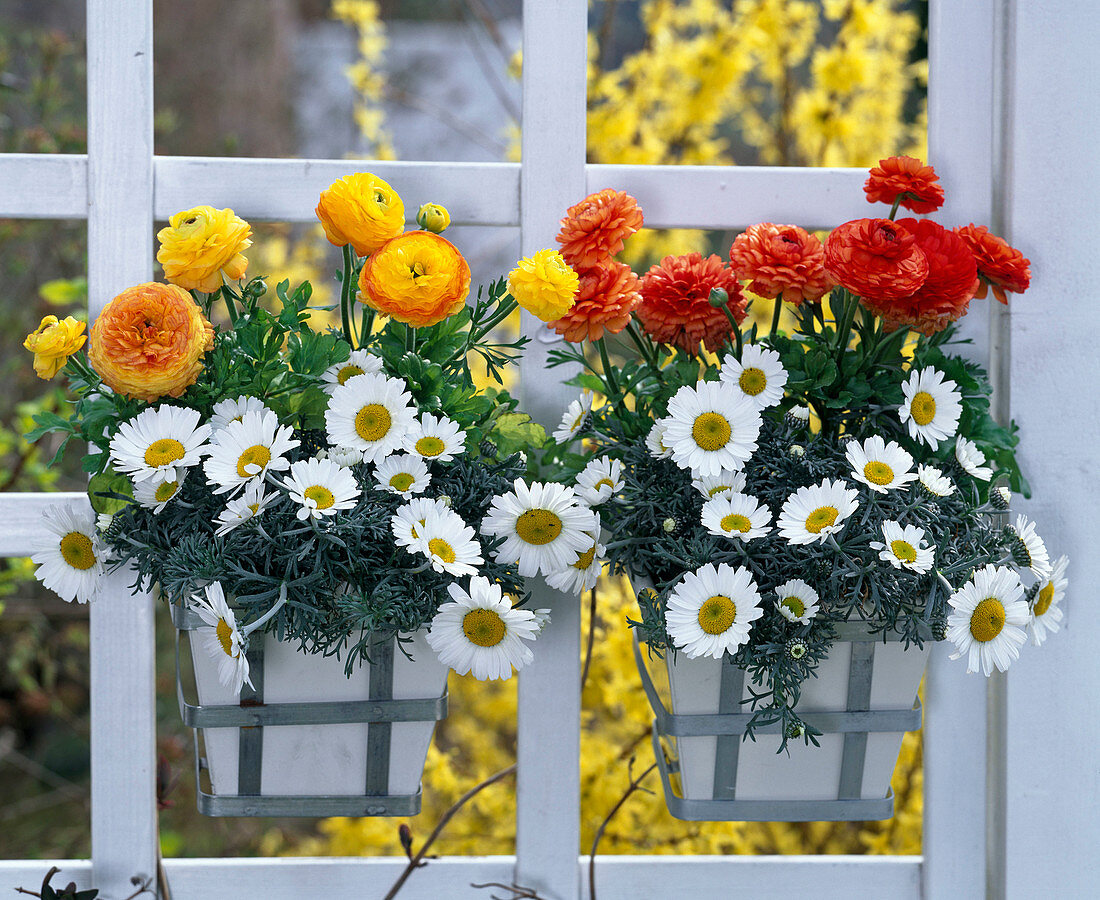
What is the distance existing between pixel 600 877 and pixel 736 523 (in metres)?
0.43

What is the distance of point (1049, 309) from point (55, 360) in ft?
2.94

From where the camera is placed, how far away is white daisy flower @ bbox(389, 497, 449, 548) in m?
0.63

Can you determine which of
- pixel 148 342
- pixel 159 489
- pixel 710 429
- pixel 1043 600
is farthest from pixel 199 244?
pixel 1043 600

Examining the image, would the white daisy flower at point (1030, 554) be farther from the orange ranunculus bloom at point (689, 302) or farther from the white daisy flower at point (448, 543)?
the white daisy flower at point (448, 543)

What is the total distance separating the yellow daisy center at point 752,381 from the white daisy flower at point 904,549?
14 cm

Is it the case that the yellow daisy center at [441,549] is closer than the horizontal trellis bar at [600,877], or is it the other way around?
the yellow daisy center at [441,549]

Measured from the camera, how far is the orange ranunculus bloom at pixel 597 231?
27.2 inches

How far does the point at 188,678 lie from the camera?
6.21ft

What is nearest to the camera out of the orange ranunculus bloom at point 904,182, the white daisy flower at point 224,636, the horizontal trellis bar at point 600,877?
the white daisy flower at point 224,636

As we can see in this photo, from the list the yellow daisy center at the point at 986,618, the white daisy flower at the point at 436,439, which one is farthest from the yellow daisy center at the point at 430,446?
the yellow daisy center at the point at 986,618

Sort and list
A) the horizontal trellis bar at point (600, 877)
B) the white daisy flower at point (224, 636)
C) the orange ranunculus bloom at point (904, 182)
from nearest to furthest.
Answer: the white daisy flower at point (224, 636)
the orange ranunculus bloom at point (904, 182)
the horizontal trellis bar at point (600, 877)

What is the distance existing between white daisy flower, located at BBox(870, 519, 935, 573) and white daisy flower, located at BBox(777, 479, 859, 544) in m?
0.03

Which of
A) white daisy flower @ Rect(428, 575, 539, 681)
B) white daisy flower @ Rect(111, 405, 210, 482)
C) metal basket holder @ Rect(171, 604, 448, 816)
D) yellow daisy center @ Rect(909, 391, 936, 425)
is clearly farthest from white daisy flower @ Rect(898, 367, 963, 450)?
white daisy flower @ Rect(111, 405, 210, 482)

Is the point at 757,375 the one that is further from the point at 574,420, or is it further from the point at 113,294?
the point at 113,294
